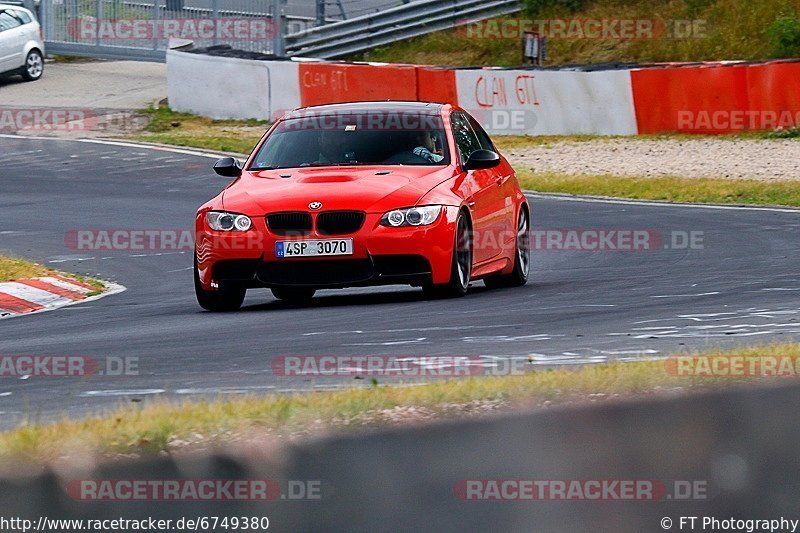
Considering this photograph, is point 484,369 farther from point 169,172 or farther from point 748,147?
point 748,147

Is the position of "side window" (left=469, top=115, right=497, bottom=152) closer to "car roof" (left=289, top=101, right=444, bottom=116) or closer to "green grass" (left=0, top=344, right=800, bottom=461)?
"car roof" (left=289, top=101, right=444, bottom=116)

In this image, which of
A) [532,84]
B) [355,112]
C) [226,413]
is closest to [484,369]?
[226,413]

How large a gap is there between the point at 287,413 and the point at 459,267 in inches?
271

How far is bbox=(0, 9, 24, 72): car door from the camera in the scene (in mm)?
34969

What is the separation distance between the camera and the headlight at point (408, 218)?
10.9 meters

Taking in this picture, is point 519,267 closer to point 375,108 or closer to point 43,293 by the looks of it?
point 375,108

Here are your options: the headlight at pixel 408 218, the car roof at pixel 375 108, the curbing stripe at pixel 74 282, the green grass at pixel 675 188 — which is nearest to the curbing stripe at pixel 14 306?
the curbing stripe at pixel 74 282

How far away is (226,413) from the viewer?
482 centimetres

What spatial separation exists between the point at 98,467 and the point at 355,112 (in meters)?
8.67
